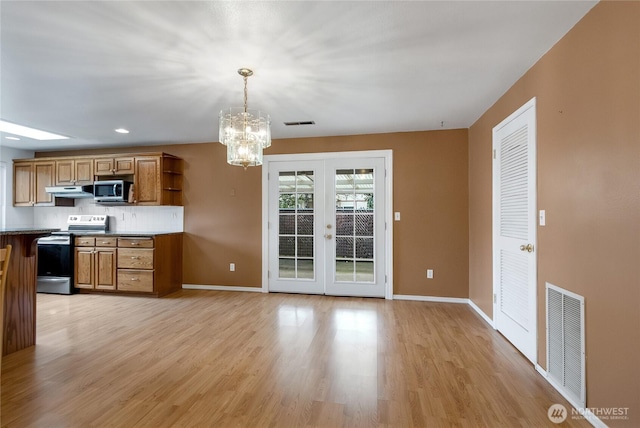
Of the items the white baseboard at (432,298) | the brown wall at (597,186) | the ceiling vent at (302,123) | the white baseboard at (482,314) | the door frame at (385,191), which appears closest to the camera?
the brown wall at (597,186)

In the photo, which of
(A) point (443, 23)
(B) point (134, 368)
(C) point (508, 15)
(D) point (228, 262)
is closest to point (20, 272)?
(B) point (134, 368)

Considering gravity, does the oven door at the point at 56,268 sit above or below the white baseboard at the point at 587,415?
above

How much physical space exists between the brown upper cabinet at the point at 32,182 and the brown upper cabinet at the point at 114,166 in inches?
35.2

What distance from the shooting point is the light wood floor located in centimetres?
183

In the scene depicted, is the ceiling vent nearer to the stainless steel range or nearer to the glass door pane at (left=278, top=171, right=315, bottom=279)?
the glass door pane at (left=278, top=171, right=315, bottom=279)

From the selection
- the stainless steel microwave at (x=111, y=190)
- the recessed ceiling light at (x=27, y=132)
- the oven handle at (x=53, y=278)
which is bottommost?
the oven handle at (x=53, y=278)

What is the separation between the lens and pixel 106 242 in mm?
4555

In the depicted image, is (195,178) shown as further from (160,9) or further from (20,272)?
(160,9)

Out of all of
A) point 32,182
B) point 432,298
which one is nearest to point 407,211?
point 432,298

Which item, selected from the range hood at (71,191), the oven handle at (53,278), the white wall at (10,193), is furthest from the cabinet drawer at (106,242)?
the white wall at (10,193)

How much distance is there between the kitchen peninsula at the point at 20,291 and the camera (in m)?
2.64

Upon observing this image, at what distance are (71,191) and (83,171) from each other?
36cm

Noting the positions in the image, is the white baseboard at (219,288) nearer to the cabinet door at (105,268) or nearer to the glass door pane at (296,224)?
the glass door pane at (296,224)

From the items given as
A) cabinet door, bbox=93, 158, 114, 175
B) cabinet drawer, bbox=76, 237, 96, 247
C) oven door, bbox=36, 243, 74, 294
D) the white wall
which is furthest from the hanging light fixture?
the white wall
